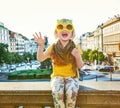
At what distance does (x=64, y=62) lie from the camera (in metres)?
4.30

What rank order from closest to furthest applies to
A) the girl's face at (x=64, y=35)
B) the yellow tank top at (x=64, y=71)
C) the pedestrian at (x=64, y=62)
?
the pedestrian at (x=64, y=62)
the yellow tank top at (x=64, y=71)
the girl's face at (x=64, y=35)

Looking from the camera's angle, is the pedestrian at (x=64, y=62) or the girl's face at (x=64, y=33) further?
the girl's face at (x=64, y=33)

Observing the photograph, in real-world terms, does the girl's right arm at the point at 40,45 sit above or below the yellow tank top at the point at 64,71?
above

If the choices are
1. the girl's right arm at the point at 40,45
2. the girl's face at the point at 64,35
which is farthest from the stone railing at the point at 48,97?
the girl's face at the point at 64,35

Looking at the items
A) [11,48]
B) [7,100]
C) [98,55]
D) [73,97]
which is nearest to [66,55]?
[73,97]

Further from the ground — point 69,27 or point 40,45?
point 69,27

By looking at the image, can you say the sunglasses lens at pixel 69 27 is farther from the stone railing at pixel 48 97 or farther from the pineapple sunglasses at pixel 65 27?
the stone railing at pixel 48 97

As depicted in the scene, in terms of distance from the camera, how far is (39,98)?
421cm

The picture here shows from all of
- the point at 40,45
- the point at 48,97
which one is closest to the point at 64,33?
the point at 40,45

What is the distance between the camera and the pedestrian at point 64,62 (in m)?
4.10

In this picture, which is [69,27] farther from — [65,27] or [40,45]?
[40,45]

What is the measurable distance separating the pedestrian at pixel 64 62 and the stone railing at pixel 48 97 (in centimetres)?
13

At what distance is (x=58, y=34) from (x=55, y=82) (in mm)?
604

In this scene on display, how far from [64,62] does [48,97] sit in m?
0.44
